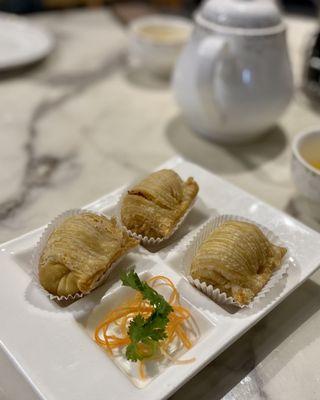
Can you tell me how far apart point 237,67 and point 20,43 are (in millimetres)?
847

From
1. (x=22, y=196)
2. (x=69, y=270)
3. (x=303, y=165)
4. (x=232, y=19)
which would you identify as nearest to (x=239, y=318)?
(x=69, y=270)

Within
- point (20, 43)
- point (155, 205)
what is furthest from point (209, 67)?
point (20, 43)

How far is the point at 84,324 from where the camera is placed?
0.65m

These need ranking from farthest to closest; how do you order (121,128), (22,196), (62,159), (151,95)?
(151,95) → (121,128) → (62,159) → (22,196)

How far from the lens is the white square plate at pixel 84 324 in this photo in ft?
1.80

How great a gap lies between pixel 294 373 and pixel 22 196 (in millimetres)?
611

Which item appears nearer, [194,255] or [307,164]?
[194,255]

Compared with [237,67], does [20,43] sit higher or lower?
lower

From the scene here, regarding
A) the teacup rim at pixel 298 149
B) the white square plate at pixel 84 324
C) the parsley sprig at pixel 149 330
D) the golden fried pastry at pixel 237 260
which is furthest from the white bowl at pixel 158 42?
the parsley sprig at pixel 149 330

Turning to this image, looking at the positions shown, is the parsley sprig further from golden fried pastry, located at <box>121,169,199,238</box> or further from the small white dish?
the small white dish

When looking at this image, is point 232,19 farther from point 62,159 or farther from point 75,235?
point 75,235

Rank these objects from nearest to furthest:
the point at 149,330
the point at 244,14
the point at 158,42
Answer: the point at 149,330 → the point at 244,14 → the point at 158,42

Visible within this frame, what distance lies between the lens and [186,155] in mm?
1124

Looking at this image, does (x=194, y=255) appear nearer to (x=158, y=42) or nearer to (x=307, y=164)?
(x=307, y=164)
